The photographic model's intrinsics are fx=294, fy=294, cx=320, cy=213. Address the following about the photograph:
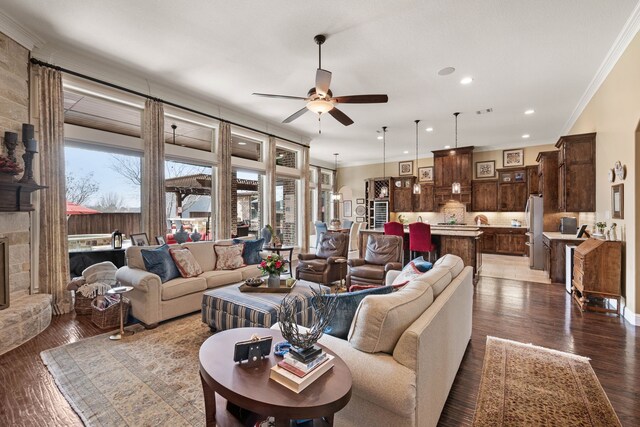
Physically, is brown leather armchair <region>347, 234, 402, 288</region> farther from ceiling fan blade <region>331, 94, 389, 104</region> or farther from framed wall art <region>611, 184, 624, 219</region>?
framed wall art <region>611, 184, 624, 219</region>

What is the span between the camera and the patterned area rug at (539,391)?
1952 millimetres

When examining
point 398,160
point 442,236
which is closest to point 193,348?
point 442,236

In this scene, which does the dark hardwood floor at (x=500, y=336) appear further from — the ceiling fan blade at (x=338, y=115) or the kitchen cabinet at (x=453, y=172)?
the kitchen cabinet at (x=453, y=172)

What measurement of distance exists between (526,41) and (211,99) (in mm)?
4999

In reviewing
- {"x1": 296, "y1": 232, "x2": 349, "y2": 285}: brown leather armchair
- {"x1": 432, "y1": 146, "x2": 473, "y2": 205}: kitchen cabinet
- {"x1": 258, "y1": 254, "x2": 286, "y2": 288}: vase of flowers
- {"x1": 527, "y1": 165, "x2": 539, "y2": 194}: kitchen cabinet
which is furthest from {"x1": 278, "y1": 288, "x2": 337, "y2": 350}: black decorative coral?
{"x1": 527, "y1": 165, "x2": 539, "y2": 194}: kitchen cabinet

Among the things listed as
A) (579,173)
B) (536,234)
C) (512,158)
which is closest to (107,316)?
(579,173)

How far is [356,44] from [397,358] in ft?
11.7

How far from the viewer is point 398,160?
1122 centimetres

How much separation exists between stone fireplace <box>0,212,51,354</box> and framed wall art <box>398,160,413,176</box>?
1021 centimetres

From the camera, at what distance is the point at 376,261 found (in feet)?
16.4

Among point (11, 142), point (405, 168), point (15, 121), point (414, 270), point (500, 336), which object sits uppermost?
Result: point (405, 168)

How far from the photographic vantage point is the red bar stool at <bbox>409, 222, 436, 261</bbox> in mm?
5846

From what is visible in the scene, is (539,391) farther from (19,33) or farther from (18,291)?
(19,33)

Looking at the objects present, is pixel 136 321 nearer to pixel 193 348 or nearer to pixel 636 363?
pixel 193 348
